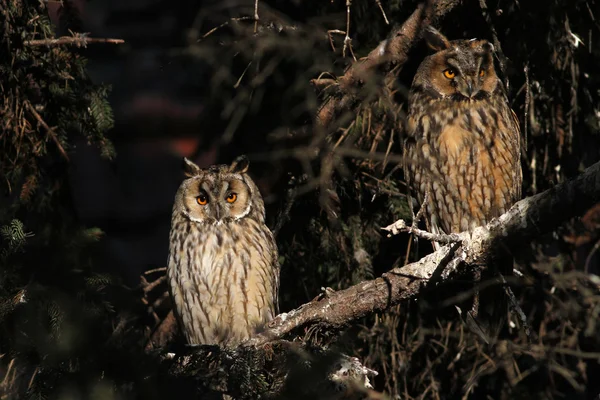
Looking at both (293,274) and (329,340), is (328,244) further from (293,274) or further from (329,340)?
(329,340)

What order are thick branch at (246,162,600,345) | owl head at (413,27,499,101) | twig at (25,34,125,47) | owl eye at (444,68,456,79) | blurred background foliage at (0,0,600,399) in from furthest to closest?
owl eye at (444,68,456,79), owl head at (413,27,499,101), blurred background foliage at (0,0,600,399), twig at (25,34,125,47), thick branch at (246,162,600,345)

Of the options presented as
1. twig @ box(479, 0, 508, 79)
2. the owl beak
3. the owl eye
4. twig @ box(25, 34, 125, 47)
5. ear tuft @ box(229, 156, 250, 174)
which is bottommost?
ear tuft @ box(229, 156, 250, 174)

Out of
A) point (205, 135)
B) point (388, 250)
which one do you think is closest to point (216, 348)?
point (388, 250)

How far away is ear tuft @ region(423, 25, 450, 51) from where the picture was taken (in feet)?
10.5

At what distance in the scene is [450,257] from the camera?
2576 mm

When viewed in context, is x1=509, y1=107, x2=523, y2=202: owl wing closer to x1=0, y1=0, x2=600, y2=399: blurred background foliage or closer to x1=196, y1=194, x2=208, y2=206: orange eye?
x1=0, y1=0, x2=600, y2=399: blurred background foliage

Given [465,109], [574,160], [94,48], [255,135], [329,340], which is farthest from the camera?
[94,48]

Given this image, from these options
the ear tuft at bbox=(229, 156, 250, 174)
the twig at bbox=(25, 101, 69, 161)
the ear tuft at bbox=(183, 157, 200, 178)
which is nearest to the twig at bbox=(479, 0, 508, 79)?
the ear tuft at bbox=(229, 156, 250, 174)

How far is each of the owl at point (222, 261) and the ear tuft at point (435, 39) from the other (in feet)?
2.94

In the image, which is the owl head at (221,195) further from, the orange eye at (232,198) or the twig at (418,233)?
the twig at (418,233)

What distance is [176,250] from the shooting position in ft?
10.6

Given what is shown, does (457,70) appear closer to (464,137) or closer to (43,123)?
(464,137)

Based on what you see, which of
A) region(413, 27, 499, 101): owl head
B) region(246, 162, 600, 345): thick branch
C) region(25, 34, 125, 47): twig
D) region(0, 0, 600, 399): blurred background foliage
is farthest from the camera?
region(413, 27, 499, 101): owl head

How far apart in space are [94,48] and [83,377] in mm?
3845
